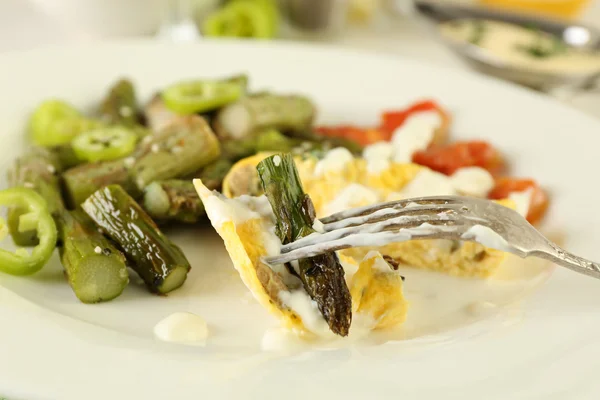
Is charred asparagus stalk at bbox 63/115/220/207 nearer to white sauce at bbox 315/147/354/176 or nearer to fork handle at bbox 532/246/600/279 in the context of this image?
white sauce at bbox 315/147/354/176

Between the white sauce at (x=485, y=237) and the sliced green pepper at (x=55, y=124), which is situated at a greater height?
the white sauce at (x=485, y=237)

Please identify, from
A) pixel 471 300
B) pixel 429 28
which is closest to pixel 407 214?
pixel 471 300

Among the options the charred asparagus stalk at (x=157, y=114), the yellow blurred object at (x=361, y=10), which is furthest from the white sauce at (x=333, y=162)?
the yellow blurred object at (x=361, y=10)

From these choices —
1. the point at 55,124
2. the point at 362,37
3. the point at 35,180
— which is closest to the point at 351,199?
the point at 35,180

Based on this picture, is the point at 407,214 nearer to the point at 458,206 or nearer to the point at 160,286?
the point at 458,206

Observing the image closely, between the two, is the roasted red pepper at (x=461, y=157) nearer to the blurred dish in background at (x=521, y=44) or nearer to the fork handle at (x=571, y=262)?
the fork handle at (x=571, y=262)

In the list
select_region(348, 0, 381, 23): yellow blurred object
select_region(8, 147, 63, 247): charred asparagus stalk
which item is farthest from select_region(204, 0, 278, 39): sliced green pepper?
select_region(8, 147, 63, 247): charred asparagus stalk
